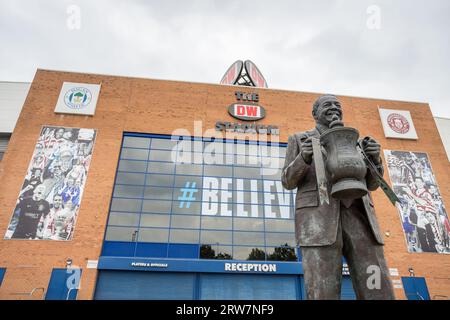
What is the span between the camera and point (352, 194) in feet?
8.35

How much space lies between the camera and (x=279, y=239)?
53.9 feet

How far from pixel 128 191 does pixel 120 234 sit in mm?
2512

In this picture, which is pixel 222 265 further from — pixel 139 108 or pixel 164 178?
pixel 139 108

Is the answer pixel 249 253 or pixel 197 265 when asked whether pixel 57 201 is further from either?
pixel 249 253

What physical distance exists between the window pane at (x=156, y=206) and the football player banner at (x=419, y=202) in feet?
44.9

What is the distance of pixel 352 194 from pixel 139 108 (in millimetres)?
17939

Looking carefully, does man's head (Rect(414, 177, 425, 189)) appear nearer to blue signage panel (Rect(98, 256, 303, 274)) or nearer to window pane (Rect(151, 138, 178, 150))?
blue signage panel (Rect(98, 256, 303, 274))

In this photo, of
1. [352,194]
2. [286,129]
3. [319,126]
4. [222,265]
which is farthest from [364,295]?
[286,129]

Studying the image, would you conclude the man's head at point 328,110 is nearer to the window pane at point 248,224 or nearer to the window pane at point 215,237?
the window pane at point 215,237

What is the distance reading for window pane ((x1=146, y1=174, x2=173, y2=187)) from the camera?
17.1 meters

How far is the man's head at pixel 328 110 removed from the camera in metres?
3.20

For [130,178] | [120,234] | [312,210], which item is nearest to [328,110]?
[312,210]

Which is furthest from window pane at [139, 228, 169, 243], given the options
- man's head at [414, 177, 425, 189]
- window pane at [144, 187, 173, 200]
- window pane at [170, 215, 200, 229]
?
man's head at [414, 177, 425, 189]
